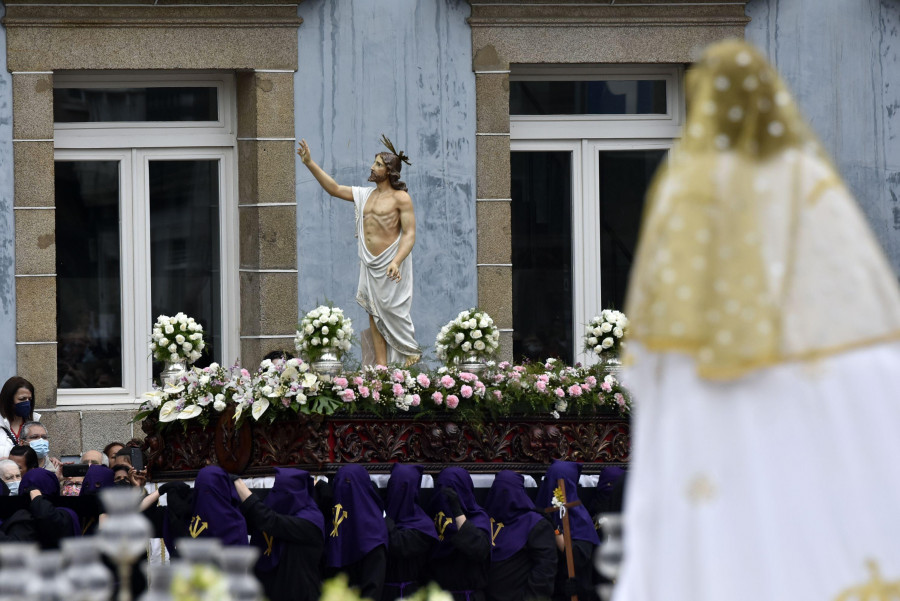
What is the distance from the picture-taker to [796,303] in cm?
358

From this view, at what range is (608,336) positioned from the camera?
10.9m

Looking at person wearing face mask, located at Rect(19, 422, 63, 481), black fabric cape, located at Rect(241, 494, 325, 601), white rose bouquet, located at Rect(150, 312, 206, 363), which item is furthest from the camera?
white rose bouquet, located at Rect(150, 312, 206, 363)

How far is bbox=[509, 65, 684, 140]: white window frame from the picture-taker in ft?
45.0

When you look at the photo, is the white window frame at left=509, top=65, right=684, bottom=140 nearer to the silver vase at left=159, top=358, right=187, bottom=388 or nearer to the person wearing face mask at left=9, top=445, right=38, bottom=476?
the silver vase at left=159, top=358, right=187, bottom=388

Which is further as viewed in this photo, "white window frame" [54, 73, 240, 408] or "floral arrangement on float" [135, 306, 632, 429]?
"white window frame" [54, 73, 240, 408]

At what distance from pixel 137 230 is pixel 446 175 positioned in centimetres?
270

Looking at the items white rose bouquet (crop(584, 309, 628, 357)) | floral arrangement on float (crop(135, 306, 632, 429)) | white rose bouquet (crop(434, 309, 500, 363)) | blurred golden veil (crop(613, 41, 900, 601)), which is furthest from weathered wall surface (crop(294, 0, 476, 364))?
blurred golden veil (crop(613, 41, 900, 601))

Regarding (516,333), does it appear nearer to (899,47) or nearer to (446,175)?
(446,175)

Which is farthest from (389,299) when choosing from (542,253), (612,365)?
(542,253)

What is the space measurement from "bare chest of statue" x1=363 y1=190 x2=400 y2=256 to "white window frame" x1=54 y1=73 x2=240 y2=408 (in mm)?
2595

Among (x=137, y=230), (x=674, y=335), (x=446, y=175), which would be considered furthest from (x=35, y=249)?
(x=674, y=335)

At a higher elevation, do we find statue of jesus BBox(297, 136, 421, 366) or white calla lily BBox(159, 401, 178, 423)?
statue of jesus BBox(297, 136, 421, 366)

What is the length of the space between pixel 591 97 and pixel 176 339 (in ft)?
16.5

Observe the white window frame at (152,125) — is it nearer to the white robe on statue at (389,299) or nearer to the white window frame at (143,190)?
the white window frame at (143,190)
